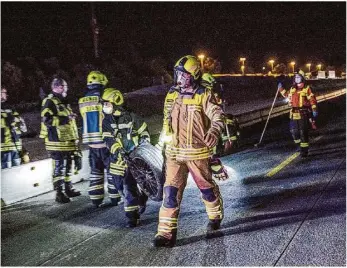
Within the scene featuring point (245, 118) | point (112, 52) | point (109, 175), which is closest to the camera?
point (109, 175)

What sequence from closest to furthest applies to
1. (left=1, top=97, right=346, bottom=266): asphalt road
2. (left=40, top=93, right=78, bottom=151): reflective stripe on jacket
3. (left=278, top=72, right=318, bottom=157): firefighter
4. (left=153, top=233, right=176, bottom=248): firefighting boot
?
(left=1, top=97, right=346, bottom=266): asphalt road < (left=153, top=233, right=176, bottom=248): firefighting boot < (left=40, top=93, right=78, bottom=151): reflective stripe on jacket < (left=278, top=72, right=318, bottom=157): firefighter

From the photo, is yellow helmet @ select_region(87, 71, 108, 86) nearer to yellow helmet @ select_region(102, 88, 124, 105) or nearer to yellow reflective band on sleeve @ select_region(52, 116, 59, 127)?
yellow helmet @ select_region(102, 88, 124, 105)

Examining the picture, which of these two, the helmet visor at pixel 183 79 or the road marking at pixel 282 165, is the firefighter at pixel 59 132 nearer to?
the helmet visor at pixel 183 79

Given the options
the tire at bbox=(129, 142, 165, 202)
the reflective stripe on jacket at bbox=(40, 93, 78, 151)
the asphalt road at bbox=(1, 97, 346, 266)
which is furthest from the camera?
the reflective stripe on jacket at bbox=(40, 93, 78, 151)

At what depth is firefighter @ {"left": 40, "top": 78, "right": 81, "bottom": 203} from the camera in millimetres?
7281

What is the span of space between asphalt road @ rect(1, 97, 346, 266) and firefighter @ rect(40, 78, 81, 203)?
45 cm

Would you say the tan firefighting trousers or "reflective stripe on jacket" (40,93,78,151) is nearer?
the tan firefighting trousers

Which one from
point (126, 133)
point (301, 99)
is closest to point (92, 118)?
point (126, 133)

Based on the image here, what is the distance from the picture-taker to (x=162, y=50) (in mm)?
63688

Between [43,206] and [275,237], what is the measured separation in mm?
3834

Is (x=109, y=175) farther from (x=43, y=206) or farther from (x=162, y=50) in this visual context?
(x=162, y=50)

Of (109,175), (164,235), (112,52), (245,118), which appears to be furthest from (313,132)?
(112,52)

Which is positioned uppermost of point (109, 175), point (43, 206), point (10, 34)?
point (10, 34)

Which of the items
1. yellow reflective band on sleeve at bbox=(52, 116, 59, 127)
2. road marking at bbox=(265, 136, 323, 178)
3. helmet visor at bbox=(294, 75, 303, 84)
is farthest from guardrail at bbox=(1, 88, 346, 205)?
helmet visor at bbox=(294, 75, 303, 84)
